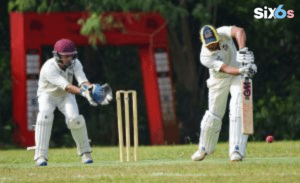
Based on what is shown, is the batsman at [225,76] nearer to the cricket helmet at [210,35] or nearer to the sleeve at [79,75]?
the cricket helmet at [210,35]

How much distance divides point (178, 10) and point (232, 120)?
983 centimetres

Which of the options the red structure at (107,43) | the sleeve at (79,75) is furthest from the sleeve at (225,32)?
the red structure at (107,43)

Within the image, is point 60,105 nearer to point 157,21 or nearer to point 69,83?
point 69,83

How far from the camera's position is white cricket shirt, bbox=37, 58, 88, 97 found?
12.3 m

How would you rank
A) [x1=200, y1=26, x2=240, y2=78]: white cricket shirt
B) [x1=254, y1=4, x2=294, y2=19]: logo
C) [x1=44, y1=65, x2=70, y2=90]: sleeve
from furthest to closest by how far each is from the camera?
[x1=254, y1=4, x2=294, y2=19]: logo → [x1=44, y1=65, x2=70, y2=90]: sleeve → [x1=200, y1=26, x2=240, y2=78]: white cricket shirt

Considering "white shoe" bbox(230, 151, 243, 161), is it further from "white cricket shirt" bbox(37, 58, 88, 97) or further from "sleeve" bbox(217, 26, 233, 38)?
"white cricket shirt" bbox(37, 58, 88, 97)

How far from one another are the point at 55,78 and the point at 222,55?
1935mm

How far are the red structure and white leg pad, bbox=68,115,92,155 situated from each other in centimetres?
862

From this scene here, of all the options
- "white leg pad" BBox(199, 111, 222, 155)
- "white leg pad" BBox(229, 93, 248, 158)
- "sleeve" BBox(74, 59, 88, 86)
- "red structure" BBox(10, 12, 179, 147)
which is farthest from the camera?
"red structure" BBox(10, 12, 179, 147)

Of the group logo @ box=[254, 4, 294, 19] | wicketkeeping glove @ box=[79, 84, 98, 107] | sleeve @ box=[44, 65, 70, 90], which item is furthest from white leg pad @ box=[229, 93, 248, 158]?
logo @ box=[254, 4, 294, 19]

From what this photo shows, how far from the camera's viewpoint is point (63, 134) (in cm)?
2292

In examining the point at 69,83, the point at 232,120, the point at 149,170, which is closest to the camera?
the point at 149,170

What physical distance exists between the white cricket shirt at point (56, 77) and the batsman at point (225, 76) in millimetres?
1509

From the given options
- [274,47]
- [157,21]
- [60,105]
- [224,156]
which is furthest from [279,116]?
[60,105]
